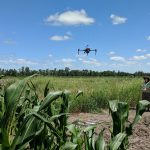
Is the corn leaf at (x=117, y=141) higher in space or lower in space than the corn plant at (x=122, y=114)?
lower

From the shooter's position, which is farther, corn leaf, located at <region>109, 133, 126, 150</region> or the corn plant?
the corn plant

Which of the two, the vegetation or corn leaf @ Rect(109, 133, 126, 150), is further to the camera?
corn leaf @ Rect(109, 133, 126, 150)

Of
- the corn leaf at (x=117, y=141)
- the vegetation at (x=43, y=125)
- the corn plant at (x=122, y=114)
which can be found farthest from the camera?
the corn plant at (x=122, y=114)

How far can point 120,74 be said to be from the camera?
91000 mm

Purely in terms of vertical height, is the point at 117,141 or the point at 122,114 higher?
the point at 122,114

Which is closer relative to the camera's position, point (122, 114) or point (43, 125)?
point (43, 125)

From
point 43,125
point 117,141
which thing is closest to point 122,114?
point 117,141

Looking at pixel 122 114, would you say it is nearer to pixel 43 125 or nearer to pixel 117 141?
pixel 117 141

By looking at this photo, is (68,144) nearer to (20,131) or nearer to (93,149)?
(93,149)

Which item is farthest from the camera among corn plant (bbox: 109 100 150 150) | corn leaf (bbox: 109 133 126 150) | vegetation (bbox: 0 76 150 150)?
corn plant (bbox: 109 100 150 150)

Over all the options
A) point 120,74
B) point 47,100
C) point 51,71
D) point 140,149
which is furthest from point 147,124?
point 120,74

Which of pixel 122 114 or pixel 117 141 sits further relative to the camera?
pixel 122 114

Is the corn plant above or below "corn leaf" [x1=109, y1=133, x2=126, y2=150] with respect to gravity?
above

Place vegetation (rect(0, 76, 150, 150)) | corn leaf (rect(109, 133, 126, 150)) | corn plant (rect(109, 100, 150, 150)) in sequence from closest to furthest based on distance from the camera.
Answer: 1. vegetation (rect(0, 76, 150, 150))
2. corn leaf (rect(109, 133, 126, 150))
3. corn plant (rect(109, 100, 150, 150))
